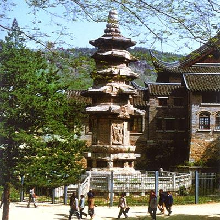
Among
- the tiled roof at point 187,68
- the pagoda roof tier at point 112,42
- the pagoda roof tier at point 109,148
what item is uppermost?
the tiled roof at point 187,68

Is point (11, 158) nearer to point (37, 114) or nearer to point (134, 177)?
point (37, 114)

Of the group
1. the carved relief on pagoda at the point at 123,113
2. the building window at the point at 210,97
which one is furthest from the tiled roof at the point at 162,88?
the carved relief on pagoda at the point at 123,113

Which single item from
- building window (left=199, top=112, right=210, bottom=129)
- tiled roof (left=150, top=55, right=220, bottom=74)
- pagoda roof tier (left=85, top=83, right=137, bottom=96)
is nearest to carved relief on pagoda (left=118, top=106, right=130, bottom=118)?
pagoda roof tier (left=85, top=83, right=137, bottom=96)

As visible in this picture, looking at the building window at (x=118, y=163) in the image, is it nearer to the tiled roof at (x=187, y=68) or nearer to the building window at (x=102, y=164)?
the building window at (x=102, y=164)

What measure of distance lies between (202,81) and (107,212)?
14.9m

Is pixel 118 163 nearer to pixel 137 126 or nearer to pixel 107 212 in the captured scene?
pixel 107 212

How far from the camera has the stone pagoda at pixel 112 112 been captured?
19.9m

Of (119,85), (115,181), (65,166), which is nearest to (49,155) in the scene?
(65,166)

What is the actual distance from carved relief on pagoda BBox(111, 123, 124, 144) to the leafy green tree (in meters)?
6.17

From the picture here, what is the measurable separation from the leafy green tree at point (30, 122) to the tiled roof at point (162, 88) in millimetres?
17529

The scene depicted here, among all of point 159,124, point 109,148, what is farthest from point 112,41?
point 159,124

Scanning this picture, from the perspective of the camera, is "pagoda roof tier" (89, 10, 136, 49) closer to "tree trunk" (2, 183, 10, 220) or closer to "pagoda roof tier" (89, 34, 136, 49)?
"pagoda roof tier" (89, 34, 136, 49)

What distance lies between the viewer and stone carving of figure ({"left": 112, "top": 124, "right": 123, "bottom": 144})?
2006 centimetres

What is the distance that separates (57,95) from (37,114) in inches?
49.5
